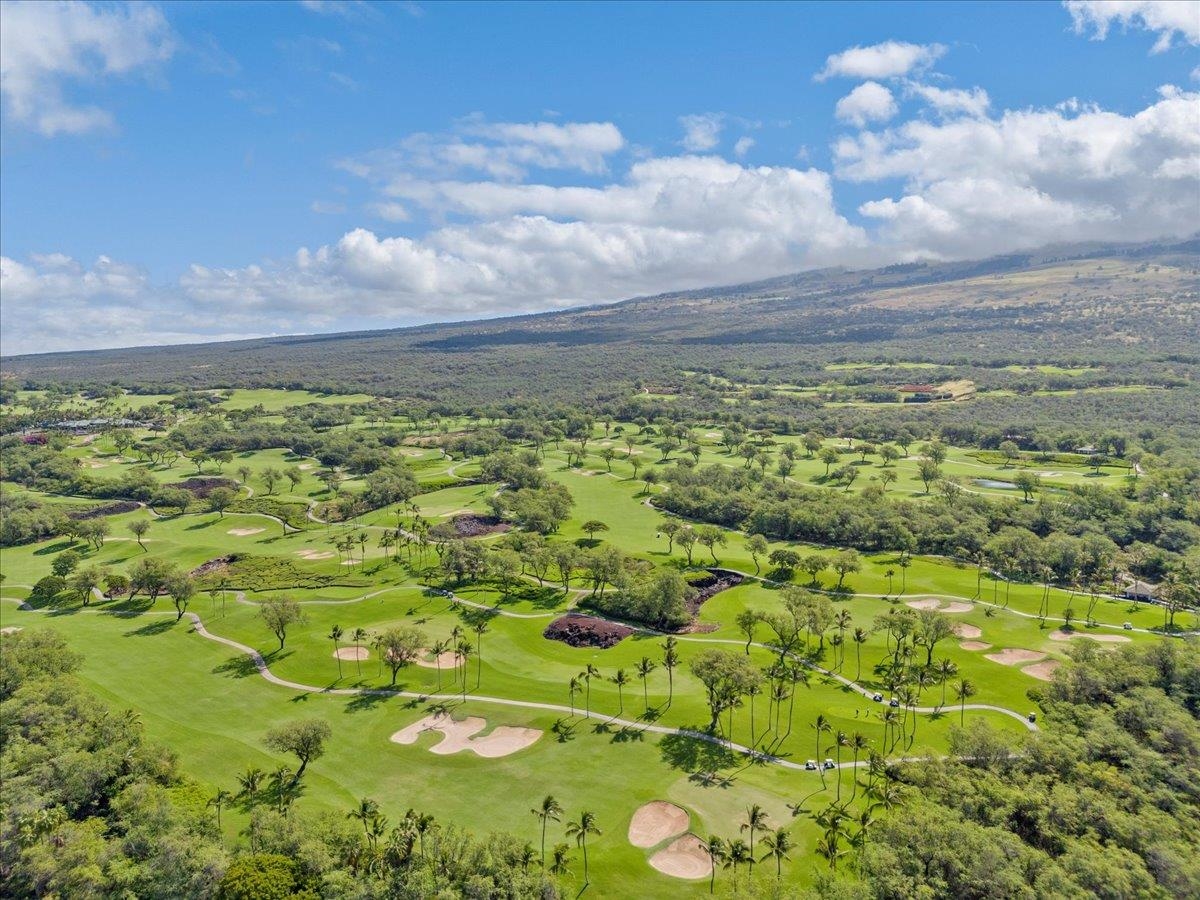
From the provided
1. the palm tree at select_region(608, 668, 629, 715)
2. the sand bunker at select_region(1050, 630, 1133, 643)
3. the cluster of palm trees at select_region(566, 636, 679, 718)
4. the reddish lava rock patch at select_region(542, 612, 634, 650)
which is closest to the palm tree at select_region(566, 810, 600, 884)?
the palm tree at select_region(608, 668, 629, 715)

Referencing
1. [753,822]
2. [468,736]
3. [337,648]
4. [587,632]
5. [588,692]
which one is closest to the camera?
[753,822]

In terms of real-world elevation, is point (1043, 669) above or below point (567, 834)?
below

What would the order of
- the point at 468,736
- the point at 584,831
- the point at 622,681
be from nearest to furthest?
the point at 584,831, the point at 622,681, the point at 468,736

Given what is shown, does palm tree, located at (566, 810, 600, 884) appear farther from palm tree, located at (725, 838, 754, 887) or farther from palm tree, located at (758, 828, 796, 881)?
palm tree, located at (758, 828, 796, 881)

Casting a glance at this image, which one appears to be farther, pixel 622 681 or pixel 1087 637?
pixel 1087 637

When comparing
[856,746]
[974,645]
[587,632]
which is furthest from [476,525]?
[856,746]

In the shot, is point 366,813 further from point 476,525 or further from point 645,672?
point 476,525

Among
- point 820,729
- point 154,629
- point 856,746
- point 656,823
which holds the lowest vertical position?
point 656,823
